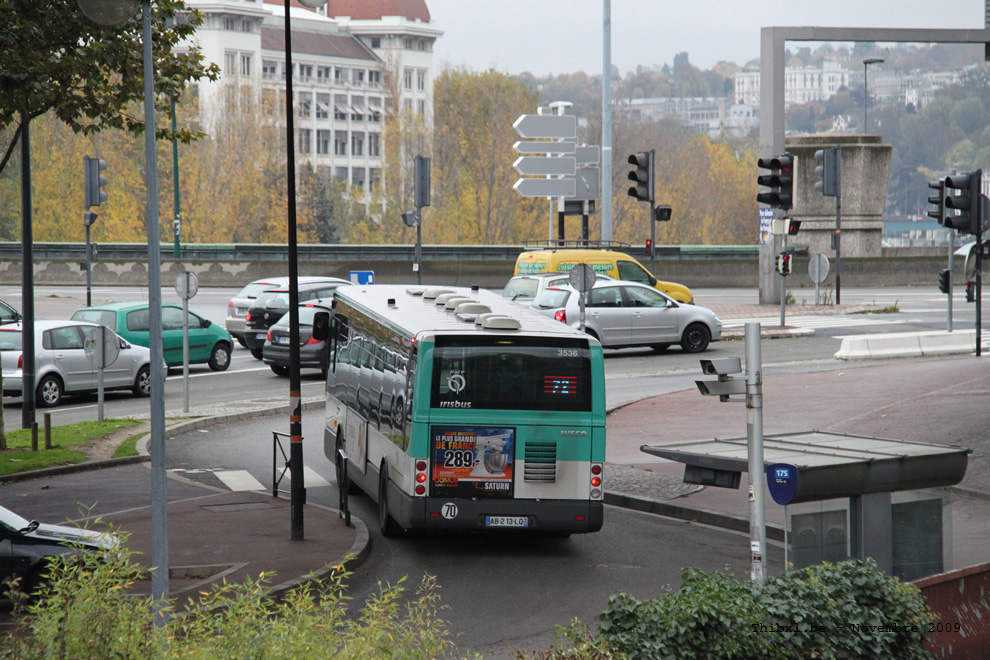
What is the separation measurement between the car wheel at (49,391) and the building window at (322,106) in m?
126

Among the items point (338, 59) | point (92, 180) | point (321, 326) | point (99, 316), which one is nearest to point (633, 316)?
point (99, 316)

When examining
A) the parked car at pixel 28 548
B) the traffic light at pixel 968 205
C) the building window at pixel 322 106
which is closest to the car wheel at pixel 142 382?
the parked car at pixel 28 548

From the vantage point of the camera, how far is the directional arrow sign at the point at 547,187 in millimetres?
29031

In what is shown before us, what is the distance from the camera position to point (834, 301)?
41219 millimetres

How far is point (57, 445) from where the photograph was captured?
1717 cm

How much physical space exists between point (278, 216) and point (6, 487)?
2477 inches

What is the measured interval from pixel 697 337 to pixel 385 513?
1733cm

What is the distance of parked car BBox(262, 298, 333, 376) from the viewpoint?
2486 cm

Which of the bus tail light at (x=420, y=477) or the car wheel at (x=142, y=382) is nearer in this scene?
the bus tail light at (x=420, y=477)

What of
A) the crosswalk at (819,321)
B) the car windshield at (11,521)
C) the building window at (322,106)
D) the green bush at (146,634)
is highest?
the building window at (322,106)

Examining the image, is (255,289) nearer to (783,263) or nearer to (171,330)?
(171,330)

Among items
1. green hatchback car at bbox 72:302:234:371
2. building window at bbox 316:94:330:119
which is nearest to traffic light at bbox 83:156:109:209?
green hatchback car at bbox 72:302:234:371

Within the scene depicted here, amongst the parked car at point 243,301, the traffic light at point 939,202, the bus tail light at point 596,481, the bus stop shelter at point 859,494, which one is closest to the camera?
the bus stop shelter at point 859,494

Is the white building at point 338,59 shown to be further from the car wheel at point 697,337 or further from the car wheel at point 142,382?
the car wheel at point 142,382
